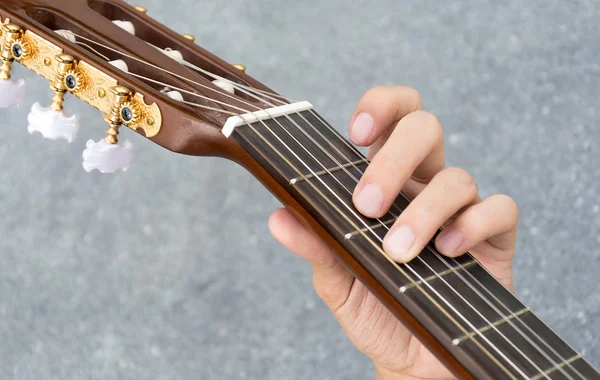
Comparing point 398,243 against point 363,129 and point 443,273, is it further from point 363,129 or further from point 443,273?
point 363,129

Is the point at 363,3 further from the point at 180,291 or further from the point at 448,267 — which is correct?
the point at 448,267

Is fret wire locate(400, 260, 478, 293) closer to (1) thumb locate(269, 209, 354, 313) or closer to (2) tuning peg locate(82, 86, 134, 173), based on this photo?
(1) thumb locate(269, 209, 354, 313)

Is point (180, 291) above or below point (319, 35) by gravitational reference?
below

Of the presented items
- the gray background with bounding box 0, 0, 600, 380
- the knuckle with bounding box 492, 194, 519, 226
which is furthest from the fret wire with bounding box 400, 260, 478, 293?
the gray background with bounding box 0, 0, 600, 380

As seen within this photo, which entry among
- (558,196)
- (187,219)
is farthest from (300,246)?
(558,196)

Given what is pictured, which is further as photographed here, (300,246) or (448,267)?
(300,246)

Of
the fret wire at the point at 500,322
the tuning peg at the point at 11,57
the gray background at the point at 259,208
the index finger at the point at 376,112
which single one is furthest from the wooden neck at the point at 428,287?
the gray background at the point at 259,208

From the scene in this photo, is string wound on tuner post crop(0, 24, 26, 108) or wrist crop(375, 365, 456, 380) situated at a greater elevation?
string wound on tuner post crop(0, 24, 26, 108)
